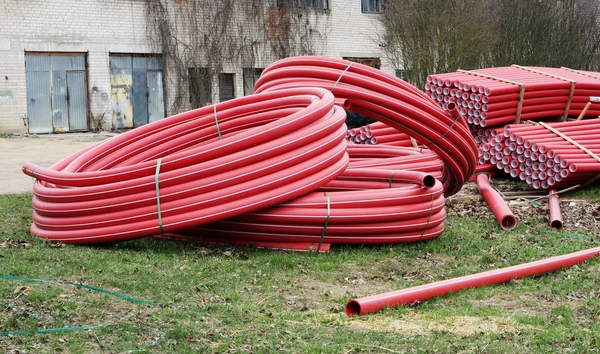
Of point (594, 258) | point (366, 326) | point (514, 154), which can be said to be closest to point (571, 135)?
point (514, 154)

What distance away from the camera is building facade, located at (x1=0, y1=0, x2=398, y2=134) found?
76.8ft

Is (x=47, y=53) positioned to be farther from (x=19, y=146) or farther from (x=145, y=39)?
(x=19, y=146)

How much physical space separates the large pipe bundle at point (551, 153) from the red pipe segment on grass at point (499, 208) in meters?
0.96

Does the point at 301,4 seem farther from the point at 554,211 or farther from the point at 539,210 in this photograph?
the point at 554,211

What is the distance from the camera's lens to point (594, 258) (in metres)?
7.82

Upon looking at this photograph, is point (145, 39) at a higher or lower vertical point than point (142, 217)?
higher

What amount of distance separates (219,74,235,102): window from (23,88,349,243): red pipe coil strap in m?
20.2

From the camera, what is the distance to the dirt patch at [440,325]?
5328 millimetres

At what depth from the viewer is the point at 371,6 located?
107ft

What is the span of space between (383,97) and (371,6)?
24063 millimetres

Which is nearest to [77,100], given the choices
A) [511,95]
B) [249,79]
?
[249,79]

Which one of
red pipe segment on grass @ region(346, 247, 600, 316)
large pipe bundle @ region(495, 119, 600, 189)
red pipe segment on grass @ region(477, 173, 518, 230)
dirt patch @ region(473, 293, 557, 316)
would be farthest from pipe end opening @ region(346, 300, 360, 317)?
large pipe bundle @ region(495, 119, 600, 189)

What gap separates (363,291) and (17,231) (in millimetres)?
3974

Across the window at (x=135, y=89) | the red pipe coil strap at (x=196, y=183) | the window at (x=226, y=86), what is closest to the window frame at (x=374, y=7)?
the window at (x=226, y=86)
